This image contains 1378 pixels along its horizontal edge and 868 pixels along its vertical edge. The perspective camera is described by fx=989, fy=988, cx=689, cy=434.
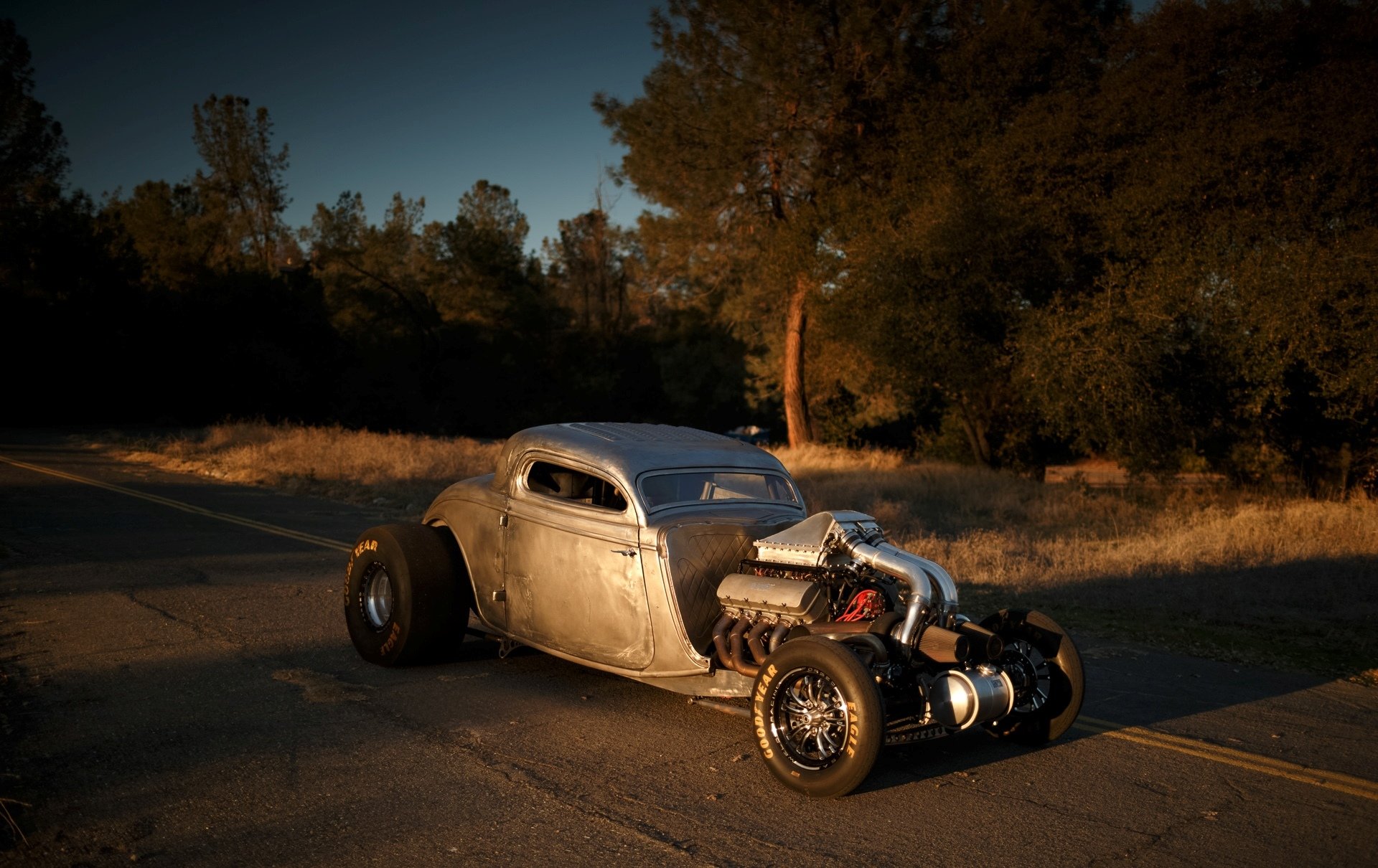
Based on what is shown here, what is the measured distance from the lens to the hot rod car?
5.17 m

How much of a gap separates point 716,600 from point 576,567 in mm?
977

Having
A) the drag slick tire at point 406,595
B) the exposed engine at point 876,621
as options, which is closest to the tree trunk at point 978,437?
the drag slick tire at point 406,595

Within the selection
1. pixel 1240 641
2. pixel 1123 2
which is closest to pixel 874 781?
pixel 1240 641

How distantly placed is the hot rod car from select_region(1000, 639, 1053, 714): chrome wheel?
0.01 meters

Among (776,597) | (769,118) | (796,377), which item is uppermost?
(769,118)

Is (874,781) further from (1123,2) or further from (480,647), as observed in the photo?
(1123,2)

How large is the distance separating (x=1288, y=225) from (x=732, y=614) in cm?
1707

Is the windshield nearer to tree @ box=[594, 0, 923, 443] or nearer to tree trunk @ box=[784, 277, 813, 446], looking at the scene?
tree @ box=[594, 0, 923, 443]

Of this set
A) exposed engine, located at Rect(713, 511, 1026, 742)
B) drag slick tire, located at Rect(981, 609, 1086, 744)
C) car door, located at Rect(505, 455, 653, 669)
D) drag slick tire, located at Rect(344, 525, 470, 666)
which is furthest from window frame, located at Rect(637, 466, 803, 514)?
drag slick tire, located at Rect(344, 525, 470, 666)

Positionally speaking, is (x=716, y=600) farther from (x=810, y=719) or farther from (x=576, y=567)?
(x=810, y=719)

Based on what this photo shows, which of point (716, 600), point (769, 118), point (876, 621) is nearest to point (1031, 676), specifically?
point (876, 621)

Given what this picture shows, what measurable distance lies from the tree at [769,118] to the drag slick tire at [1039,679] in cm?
2107

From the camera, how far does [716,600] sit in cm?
616

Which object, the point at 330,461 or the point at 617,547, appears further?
the point at 330,461
